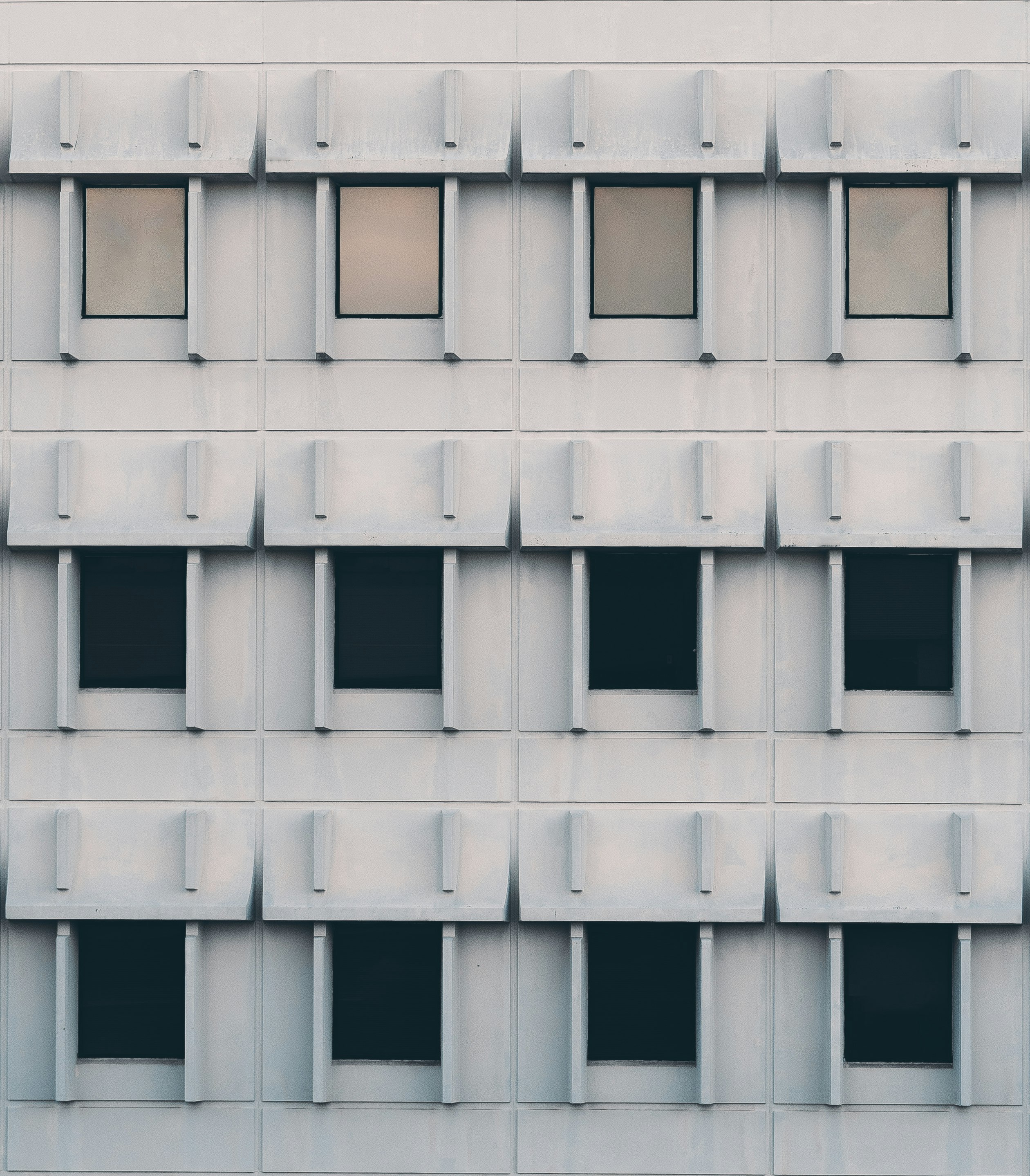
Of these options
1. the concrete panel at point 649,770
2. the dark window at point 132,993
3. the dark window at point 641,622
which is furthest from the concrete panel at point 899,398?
the dark window at point 132,993

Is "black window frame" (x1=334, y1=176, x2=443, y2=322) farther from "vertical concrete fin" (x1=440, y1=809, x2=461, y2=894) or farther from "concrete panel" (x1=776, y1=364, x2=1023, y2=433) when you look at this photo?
"vertical concrete fin" (x1=440, y1=809, x2=461, y2=894)

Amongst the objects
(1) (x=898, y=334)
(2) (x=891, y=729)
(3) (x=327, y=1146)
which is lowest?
(3) (x=327, y=1146)

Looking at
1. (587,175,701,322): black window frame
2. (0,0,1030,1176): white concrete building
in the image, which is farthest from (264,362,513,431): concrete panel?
(587,175,701,322): black window frame

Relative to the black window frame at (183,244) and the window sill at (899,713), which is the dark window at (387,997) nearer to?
the window sill at (899,713)

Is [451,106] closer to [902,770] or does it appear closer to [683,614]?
[683,614]

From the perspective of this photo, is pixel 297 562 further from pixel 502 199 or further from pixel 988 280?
pixel 988 280

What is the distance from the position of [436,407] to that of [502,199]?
218cm

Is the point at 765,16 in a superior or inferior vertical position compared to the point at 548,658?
superior

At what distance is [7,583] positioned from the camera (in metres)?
10.9

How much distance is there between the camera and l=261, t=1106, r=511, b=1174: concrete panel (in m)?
10.7

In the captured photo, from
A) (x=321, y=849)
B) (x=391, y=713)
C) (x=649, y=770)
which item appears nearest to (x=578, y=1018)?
(x=649, y=770)

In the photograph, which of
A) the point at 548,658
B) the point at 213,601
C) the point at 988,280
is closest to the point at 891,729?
the point at 548,658

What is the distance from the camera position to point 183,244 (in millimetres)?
11016

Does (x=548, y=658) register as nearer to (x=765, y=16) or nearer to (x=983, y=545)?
(x=983, y=545)
